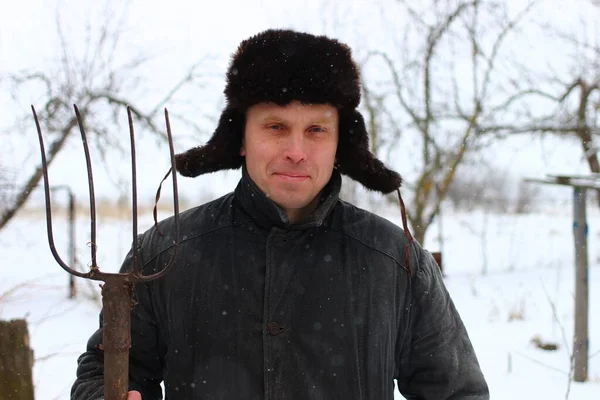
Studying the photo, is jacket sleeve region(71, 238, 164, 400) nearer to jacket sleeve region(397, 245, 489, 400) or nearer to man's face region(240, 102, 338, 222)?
man's face region(240, 102, 338, 222)

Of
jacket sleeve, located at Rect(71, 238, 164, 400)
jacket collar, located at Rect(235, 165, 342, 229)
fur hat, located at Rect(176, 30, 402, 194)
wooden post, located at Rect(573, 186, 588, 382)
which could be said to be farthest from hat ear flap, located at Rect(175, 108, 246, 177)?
wooden post, located at Rect(573, 186, 588, 382)

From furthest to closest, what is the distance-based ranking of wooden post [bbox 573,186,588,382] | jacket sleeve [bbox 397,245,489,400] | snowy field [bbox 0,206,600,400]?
wooden post [bbox 573,186,588,382]
snowy field [bbox 0,206,600,400]
jacket sleeve [bbox 397,245,489,400]

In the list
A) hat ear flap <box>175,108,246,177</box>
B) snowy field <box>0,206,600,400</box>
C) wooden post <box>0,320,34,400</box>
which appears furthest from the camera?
snowy field <box>0,206,600,400</box>

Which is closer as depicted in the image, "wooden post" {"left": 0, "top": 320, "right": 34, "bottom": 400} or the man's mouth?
the man's mouth

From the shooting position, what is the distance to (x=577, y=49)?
6434mm

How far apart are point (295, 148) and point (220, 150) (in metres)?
0.36

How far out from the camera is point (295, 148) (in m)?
1.53

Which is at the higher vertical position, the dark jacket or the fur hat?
the fur hat

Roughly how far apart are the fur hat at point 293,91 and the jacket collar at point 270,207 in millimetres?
176

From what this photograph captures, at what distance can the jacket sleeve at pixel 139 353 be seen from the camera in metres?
1.52

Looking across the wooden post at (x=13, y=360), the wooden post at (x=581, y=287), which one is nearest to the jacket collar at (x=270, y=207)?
the wooden post at (x=13, y=360)

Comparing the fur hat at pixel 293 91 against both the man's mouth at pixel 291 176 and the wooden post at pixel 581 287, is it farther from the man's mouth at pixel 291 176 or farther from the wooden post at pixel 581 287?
the wooden post at pixel 581 287

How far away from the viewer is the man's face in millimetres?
1556

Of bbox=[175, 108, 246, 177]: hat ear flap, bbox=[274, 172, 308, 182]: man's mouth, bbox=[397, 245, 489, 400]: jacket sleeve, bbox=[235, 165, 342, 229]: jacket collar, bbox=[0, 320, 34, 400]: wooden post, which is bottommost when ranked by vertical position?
bbox=[0, 320, 34, 400]: wooden post
